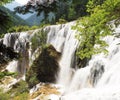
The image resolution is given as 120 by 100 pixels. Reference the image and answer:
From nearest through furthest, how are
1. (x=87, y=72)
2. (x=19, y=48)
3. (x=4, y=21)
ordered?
(x=4, y=21) → (x=87, y=72) → (x=19, y=48)

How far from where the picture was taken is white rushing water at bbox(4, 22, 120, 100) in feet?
54.4

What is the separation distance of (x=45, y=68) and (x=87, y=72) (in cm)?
664

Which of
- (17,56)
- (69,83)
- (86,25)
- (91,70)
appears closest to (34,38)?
(69,83)

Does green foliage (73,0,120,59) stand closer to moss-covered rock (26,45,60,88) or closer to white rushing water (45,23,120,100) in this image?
white rushing water (45,23,120,100)

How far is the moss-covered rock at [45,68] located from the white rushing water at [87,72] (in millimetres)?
730

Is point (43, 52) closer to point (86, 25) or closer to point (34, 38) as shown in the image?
point (34, 38)

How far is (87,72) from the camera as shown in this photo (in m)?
23.3

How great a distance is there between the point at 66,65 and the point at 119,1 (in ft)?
70.2

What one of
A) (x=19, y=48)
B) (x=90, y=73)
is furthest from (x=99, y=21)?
(x=19, y=48)

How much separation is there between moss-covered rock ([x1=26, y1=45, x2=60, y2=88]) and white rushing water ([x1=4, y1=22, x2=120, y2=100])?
0.73 metres

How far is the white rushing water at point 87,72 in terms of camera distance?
54.4 feet

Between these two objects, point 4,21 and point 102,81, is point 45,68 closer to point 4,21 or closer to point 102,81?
point 102,81

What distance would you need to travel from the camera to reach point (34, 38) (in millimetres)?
38844

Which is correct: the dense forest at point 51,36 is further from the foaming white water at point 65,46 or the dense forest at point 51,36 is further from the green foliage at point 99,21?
the foaming white water at point 65,46
